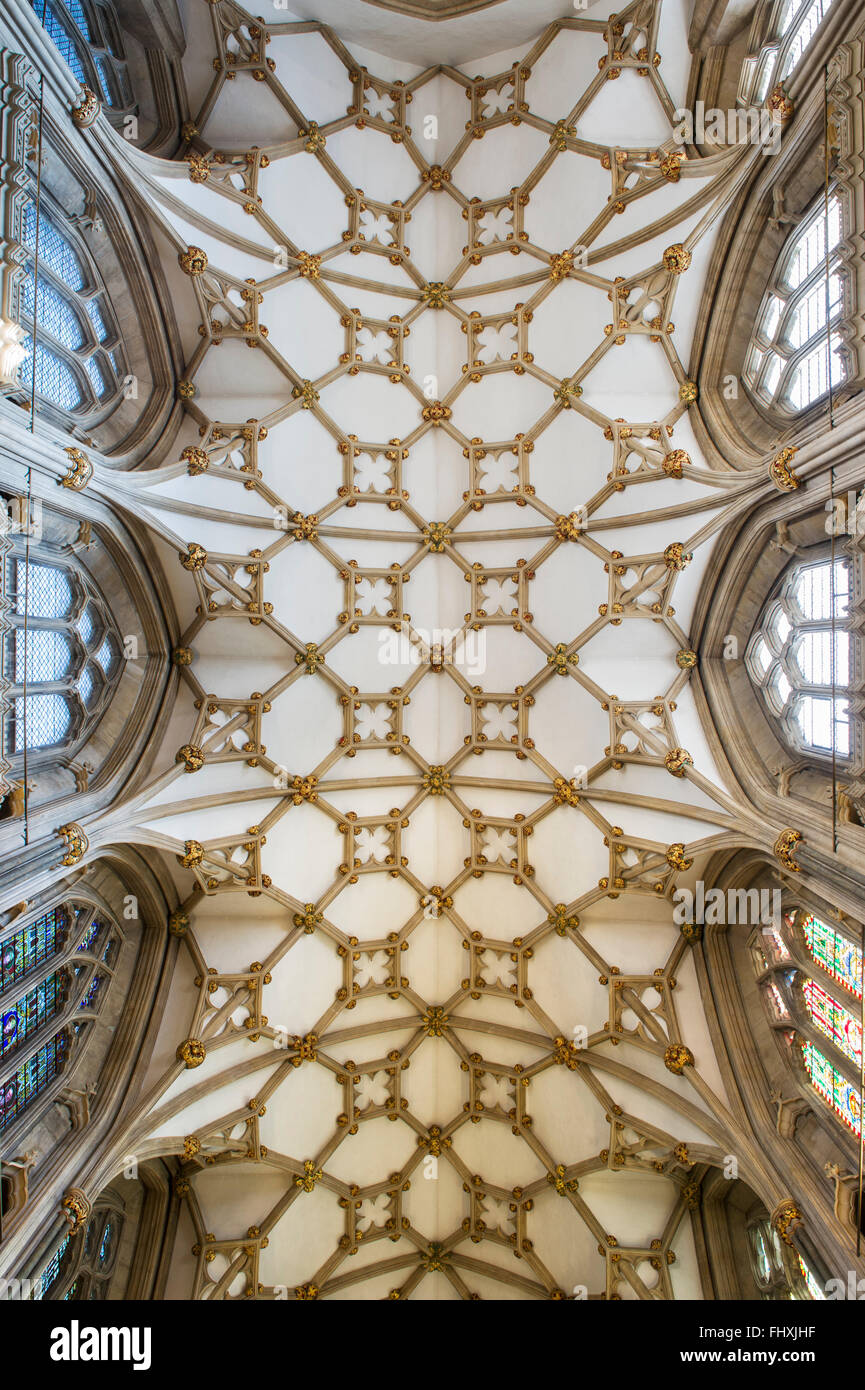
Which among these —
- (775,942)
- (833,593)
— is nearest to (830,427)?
(833,593)

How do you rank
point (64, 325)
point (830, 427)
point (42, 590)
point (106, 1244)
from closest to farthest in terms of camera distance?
point (830, 427)
point (42, 590)
point (64, 325)
point (106, 1244)

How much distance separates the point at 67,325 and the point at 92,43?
390cm

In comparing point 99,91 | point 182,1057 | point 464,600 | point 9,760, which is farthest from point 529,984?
point 99,91

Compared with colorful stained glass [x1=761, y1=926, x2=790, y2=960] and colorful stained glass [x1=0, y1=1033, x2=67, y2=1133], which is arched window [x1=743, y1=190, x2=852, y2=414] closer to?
colorful stained glass [x1=761, y1=926, x2=790, y2=960]

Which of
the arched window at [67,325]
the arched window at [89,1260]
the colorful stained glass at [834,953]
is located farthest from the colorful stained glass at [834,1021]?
the arched window at [67,325]

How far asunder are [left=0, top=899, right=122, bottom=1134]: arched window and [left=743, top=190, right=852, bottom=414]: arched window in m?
12.3

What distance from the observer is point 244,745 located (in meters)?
14.0

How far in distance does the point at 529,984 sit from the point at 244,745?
689 centimetres

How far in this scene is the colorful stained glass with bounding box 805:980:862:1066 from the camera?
9625mm

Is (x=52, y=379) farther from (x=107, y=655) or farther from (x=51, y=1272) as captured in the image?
(x=51, y=1272)

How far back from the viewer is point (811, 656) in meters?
10.6

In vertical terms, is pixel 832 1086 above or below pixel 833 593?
below

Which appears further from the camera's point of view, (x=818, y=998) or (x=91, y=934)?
(x=91, y=934)

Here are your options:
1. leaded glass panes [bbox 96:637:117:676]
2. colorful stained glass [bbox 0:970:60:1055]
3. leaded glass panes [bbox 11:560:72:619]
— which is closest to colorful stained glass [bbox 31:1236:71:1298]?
colorful stained glass [bbox 0:970:60:1055]
